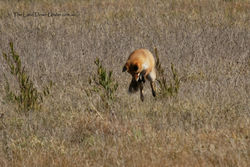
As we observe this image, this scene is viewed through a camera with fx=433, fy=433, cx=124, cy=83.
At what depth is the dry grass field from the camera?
14.3 ft

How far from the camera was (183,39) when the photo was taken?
10.1m

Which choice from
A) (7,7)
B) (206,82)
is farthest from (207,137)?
(7,7)

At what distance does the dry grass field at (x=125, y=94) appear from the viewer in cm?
434

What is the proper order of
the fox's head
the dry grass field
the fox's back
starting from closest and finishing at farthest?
the dry grass field < the fox's head < the fox's back

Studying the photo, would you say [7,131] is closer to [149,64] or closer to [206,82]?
[149,64]

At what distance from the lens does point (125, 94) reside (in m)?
6.73

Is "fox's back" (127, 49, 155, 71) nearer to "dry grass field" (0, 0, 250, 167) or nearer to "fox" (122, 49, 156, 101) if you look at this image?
"fox" (122, 49, 156, 101)

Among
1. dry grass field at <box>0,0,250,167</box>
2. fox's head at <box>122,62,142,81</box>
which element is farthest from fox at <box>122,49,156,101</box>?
dry grass field at <box>0,0,250,167</box>

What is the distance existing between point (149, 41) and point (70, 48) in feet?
6.20

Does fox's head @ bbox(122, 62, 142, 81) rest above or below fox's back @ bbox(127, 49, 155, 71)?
below

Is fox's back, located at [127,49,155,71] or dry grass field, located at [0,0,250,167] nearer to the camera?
dry grass field, located at [0,0,250,167]

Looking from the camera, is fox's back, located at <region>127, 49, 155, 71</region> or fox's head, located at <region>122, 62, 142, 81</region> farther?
fox's back, located at <region>127, 49, 155, 71</region>

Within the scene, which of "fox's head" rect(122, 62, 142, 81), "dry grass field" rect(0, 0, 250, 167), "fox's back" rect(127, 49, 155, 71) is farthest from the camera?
"fox's back" rect(127, 49, 155, 71)

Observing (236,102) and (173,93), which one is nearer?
(236,102)
